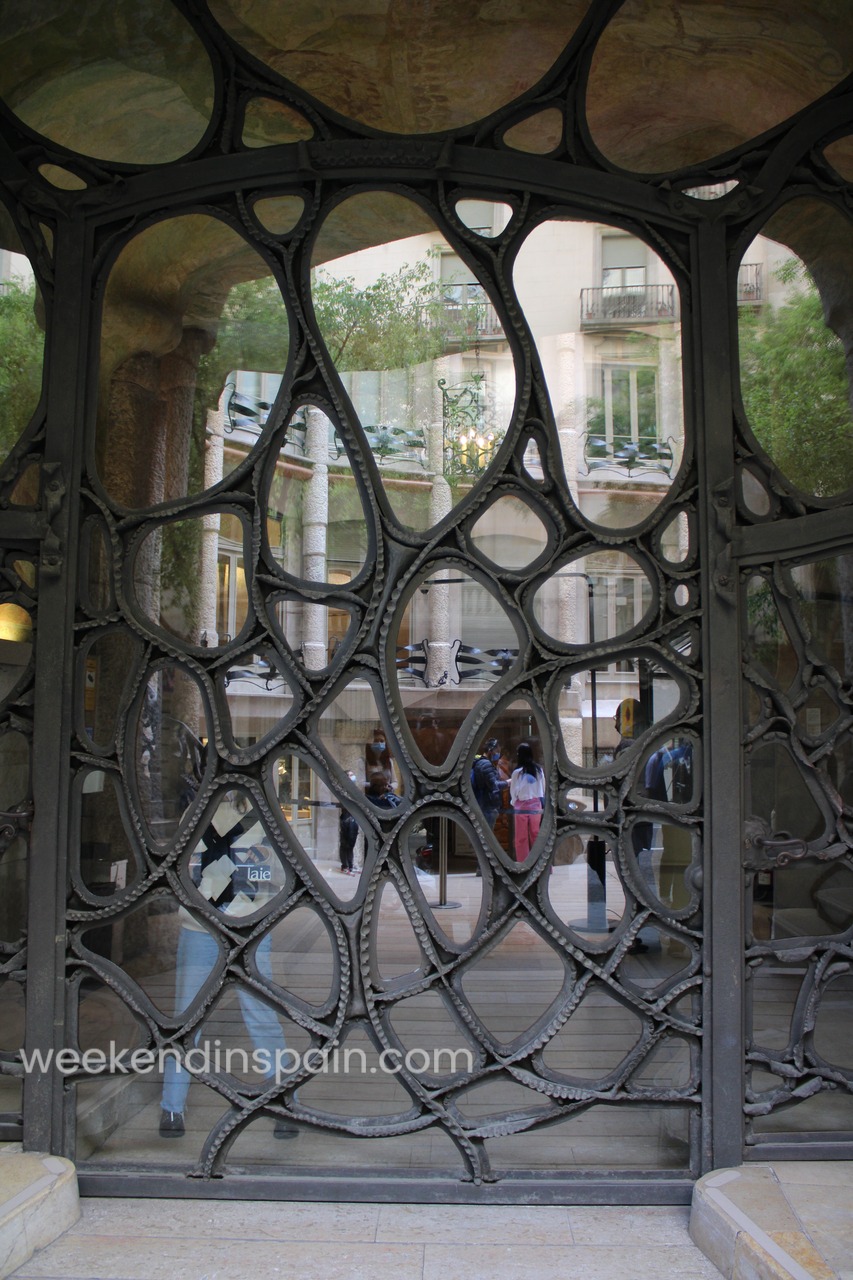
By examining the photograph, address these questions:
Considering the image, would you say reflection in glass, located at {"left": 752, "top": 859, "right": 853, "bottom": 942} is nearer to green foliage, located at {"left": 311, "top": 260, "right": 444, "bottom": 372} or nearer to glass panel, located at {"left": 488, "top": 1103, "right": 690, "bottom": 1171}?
glass panel, located at {"left": 488, "top": 1103, "right": 690, "bottom": 1171}

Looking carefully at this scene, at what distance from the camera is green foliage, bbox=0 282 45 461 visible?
18.8 ft

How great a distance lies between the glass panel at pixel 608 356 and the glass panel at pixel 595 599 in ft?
1.16

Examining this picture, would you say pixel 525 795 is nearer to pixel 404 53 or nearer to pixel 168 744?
pixel 168 744

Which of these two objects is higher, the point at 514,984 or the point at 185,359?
the point at 185,359

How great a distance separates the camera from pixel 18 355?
595 centimetres

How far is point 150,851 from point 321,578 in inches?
95.8

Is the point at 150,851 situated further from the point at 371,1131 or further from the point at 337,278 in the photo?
the point at 337,278

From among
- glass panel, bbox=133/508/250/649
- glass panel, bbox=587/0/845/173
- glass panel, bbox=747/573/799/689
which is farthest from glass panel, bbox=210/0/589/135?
glass panel, bbox=747/573/799/689

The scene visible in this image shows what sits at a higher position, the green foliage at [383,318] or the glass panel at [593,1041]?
the green foliage at [383,318]

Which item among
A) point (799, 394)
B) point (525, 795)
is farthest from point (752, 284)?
point (525, 795)

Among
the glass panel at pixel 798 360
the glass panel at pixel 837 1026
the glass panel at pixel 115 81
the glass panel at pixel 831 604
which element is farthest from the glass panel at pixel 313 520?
the glass panel at pixel 831 604

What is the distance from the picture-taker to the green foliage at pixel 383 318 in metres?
6.33

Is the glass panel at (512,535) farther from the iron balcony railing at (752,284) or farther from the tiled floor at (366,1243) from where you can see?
the tiled floor at (366,1243)

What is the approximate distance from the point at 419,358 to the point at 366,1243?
539cm
